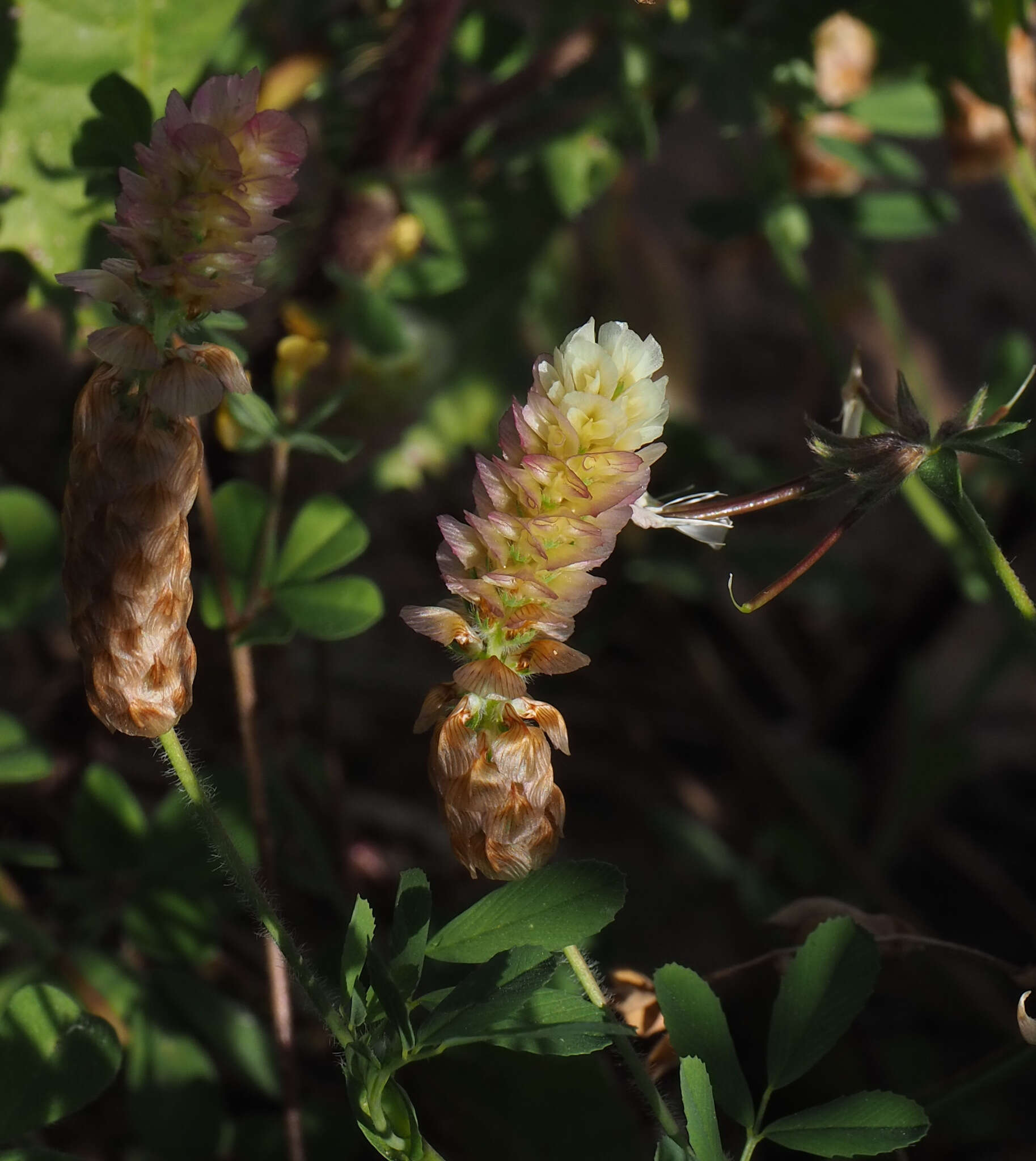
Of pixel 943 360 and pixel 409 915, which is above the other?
pixel 409 915

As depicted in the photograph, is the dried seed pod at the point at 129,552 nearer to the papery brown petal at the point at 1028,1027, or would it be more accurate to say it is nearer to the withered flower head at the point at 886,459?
the withered flower head at the point at 886,459

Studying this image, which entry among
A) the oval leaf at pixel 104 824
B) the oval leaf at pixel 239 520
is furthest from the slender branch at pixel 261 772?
the oval leaf at pixel 104 824

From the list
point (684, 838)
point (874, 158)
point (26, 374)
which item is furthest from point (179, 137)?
point (26, 374)

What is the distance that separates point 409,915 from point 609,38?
1134 mm

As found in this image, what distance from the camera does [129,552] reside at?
0.71 meters

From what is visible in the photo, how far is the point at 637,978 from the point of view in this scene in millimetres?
923

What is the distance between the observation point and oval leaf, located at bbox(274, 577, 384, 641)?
1.01m

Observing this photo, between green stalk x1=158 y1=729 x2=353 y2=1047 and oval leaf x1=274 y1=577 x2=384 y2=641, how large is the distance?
276 mm

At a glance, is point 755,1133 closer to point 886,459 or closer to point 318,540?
point 886,459

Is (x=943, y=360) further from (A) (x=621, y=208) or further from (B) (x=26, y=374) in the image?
(B) (x=26, y=374)

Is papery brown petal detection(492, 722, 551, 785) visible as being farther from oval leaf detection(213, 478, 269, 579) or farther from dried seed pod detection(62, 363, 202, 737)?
oval leaf detection(213, 478, 269, 579)

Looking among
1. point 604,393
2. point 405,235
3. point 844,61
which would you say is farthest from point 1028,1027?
point 844,61

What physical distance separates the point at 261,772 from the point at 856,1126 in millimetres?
601

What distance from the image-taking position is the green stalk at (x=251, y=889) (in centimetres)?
72
